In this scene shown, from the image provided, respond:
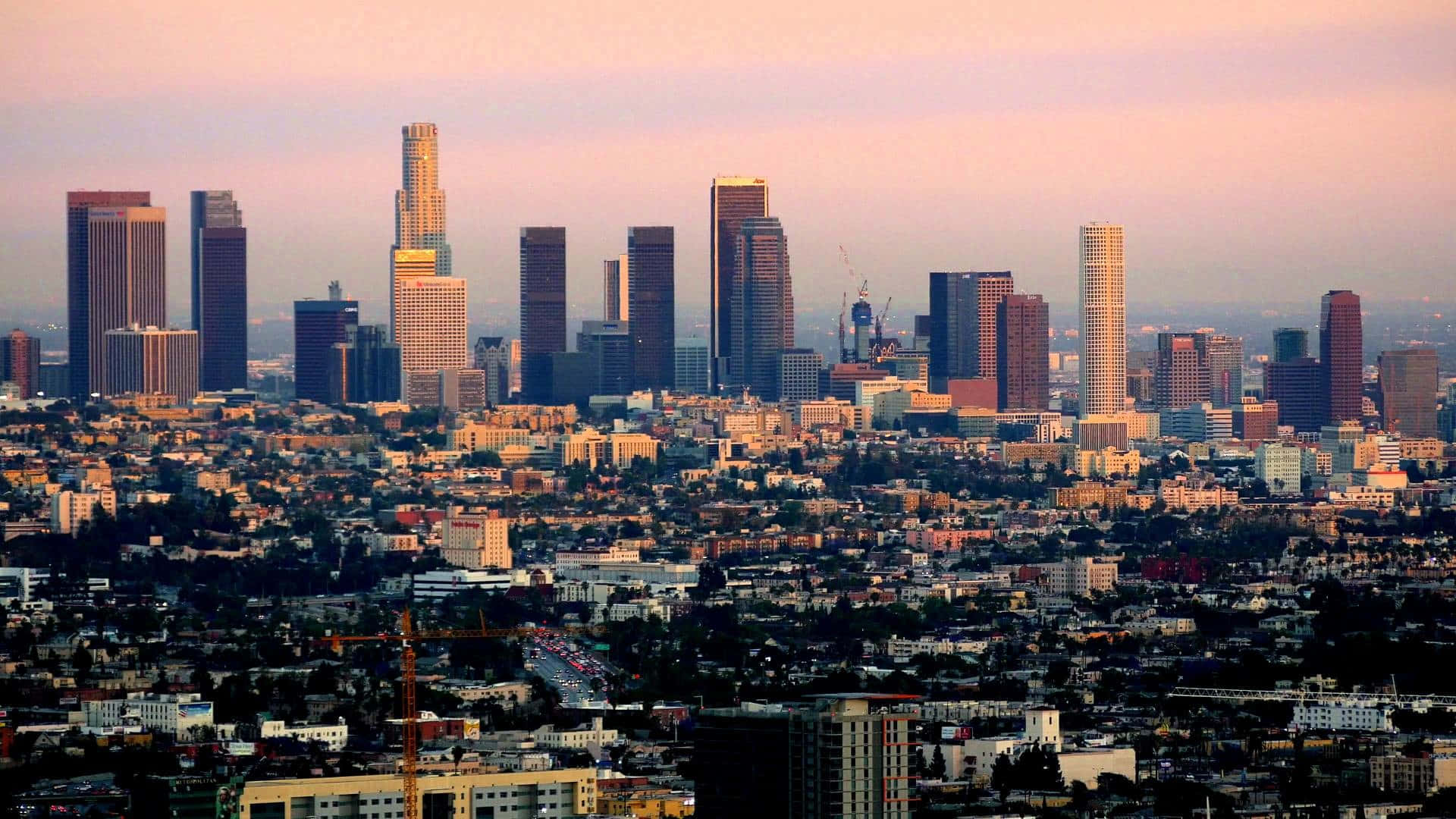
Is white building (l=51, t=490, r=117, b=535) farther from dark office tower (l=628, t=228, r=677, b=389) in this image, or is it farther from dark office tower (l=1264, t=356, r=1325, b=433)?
dark office tower (l=628, t=228, r=677, b=389)

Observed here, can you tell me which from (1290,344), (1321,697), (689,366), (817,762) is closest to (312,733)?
(1321,697)

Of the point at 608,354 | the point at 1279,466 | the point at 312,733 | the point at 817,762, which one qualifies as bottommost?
the point at 312,733

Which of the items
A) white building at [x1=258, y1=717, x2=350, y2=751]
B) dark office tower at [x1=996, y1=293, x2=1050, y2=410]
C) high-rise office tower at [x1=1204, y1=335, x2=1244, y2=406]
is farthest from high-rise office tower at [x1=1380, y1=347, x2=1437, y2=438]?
white building at [x1=258, y1=717, x2=350, y2=751]

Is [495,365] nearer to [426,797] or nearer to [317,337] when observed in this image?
[317,337]

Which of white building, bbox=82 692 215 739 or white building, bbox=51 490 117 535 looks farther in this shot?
white building, bbox=51 490 117 535

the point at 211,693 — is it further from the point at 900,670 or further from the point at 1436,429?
the point at 1436,429

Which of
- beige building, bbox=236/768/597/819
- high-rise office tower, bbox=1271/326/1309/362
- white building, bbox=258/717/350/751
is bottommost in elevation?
white building, bbox=258/717/350/751
